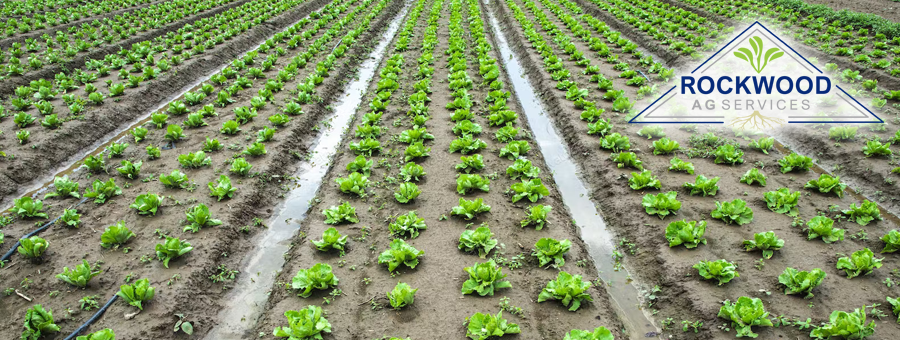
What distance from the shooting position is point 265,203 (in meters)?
7.75

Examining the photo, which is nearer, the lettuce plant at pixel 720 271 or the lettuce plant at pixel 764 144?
the lettuce plant at pixel 720 271

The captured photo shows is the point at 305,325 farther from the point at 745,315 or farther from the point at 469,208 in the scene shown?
the point at 745,315

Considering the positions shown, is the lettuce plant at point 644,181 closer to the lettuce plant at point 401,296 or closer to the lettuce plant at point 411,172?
the lettuce plant at point 411,172

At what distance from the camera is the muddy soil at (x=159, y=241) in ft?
17.5

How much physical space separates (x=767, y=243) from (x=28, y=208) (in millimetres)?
10077

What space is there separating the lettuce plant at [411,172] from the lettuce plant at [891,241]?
642cm

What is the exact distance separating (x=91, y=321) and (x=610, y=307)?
5.83 metres

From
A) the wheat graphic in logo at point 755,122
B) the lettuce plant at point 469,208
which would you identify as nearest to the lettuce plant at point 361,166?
the lettuce plant at point 469,208

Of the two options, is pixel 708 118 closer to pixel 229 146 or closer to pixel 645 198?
pixel 645 198

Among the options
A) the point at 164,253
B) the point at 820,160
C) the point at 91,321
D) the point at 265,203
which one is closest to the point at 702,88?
the point at 820,160

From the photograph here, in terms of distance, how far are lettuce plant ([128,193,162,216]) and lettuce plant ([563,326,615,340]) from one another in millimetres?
6022

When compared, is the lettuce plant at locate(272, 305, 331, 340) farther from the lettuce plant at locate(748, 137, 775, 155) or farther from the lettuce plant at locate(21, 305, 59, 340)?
the lettuce plant at locate(748, 137, 775, 155)

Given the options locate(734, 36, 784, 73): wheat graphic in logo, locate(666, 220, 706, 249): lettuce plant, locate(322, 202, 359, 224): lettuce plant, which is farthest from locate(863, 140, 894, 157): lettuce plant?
locate(322, 202, 359, 224): lettuce plant

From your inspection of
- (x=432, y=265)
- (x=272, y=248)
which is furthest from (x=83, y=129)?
(x=432, y=265)
